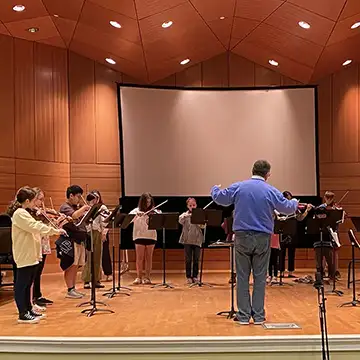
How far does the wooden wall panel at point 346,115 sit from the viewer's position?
1096 centimetres

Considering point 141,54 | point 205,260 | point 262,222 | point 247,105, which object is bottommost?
point 205,260

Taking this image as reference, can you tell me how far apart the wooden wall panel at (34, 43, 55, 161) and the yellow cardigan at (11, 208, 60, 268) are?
16.5 ft

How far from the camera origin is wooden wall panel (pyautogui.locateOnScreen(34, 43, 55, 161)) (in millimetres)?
10070

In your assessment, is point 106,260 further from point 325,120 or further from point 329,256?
point 325,120

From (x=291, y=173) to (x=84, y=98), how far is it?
4.14m

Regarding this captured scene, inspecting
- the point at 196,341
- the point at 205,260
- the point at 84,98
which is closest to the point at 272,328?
the point at 196,341

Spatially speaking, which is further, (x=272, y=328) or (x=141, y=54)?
(x=141, y=54)

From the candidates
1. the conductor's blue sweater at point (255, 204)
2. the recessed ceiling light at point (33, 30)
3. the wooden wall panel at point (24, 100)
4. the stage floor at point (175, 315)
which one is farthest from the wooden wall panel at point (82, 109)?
the conductor's blue sweater at point (255, 204)

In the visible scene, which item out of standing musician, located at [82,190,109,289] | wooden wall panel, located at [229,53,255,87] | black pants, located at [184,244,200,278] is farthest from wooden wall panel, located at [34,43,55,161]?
wooden wall panel, located at [229,53,255,87]

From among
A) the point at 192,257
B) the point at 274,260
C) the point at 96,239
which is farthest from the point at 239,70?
the point at 96,239

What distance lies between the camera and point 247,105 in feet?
35.5

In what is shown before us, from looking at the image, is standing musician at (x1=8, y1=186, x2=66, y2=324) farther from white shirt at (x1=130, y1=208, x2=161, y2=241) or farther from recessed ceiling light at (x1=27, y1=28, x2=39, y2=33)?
recessed ceiling light at (x1=27, y1=28, x2=39, y2=33)

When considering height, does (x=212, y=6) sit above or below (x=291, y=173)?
above

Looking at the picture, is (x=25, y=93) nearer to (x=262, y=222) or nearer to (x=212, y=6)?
(x=212, y=6)
